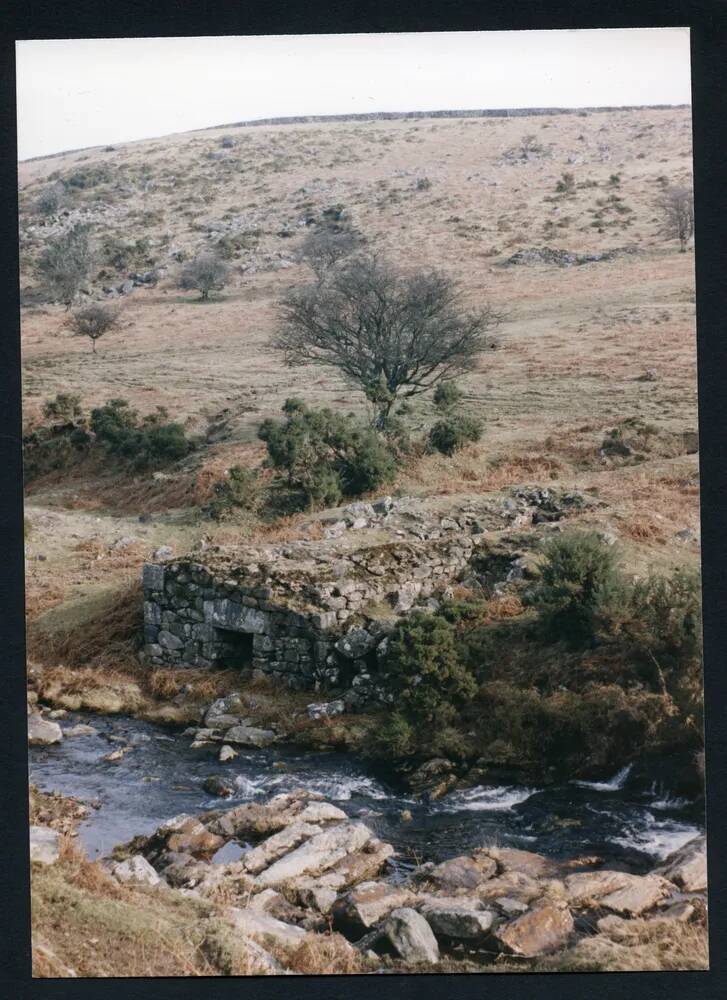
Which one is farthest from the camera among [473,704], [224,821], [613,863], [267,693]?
[267,693]

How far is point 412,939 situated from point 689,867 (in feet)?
6.70

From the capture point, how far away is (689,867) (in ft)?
23.6

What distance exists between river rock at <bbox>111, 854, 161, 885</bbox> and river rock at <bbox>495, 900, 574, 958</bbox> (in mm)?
2511

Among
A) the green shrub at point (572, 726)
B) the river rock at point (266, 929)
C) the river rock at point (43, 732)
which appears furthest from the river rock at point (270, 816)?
the river rock at point (43, 732)

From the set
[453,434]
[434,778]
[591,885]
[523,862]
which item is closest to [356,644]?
[434,778]

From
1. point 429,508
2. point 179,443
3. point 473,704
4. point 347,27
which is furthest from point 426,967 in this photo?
point 179,443

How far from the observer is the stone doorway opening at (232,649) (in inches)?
385

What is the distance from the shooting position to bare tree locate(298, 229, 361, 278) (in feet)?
45.3

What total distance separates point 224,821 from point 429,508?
14.4 feet

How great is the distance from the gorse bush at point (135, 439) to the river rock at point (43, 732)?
4520mm

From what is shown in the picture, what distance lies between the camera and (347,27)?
7.42 metres

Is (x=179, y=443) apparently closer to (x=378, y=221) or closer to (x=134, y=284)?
(x=134, y=284)

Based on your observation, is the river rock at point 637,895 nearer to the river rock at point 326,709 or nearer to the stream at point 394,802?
the stream at point 394,802

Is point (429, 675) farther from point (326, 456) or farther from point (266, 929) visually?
point (326, 456)
